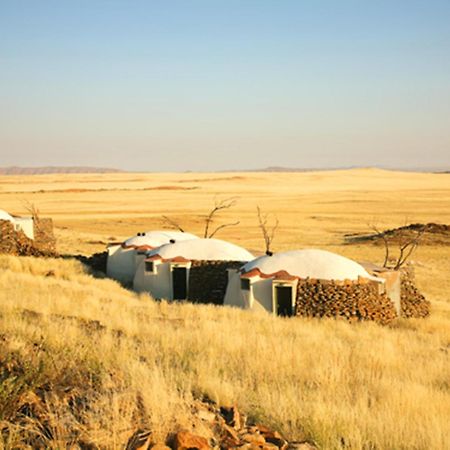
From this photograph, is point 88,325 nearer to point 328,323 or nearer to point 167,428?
point 167,428

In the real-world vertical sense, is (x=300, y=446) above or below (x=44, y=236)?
above

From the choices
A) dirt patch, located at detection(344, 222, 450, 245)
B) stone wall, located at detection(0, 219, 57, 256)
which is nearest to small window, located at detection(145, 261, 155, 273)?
stone wall, located at detection(0, 219, 57, 256)

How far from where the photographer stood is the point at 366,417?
24.3ft

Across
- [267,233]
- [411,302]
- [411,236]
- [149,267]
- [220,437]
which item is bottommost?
[267,233]

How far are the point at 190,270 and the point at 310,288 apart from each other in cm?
574

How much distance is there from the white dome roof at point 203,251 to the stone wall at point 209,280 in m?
0.46

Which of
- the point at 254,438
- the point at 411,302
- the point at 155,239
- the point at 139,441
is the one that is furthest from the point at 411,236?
the point at 139,441

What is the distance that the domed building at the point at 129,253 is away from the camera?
94.3 ft

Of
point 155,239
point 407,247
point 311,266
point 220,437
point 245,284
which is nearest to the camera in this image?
point 220,437

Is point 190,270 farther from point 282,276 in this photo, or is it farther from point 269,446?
point 269,446

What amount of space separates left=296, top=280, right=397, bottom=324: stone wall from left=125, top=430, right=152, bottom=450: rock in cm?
1487

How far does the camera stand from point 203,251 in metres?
25.4

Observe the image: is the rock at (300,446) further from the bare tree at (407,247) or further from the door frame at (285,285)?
the bare tree at (407,247)

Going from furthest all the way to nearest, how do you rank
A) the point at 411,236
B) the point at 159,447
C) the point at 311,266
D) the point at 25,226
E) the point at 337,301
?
the point at 411,236
the point at 25,226
the point at 311,266
the point at 337,301
the point at 159,447
